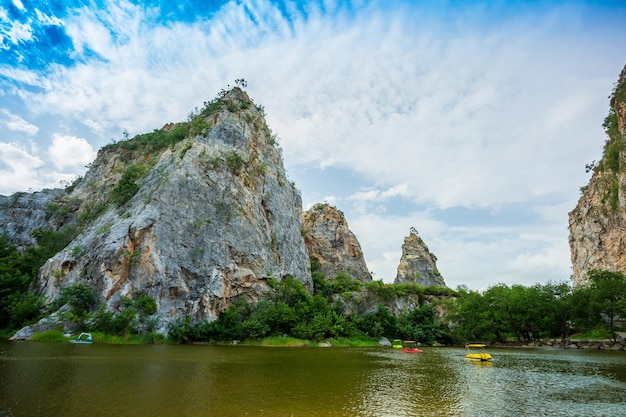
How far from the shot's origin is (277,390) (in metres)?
13.3

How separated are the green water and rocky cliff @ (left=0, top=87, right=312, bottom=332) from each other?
20864 mm

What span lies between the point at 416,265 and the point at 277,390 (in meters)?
77.3

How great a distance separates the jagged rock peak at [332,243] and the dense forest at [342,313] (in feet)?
62.4

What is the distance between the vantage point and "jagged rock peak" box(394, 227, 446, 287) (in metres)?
84.5

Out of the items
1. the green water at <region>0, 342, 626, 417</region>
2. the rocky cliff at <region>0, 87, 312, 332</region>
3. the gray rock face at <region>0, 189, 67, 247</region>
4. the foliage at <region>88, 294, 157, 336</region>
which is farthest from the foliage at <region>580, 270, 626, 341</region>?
the gray rock face at <region>0, 189, 67, 247</region>

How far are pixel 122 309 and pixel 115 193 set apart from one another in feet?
70.0

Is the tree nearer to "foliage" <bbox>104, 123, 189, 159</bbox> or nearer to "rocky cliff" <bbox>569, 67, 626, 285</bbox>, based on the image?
"rocky cliff" <bbox>569, 67, 626, 285</bbox>

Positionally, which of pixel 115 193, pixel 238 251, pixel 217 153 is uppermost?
pixel 217 153

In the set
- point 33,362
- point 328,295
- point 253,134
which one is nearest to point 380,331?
point 328,295

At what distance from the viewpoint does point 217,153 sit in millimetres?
54281

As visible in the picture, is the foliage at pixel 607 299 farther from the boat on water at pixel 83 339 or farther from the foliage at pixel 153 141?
the foliage at pixel 153 141

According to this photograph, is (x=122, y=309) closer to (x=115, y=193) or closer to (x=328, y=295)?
(x=115, y=193)

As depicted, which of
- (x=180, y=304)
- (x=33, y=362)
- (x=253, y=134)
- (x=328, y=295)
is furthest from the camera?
(x=253, y=134)

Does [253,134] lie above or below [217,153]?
above
